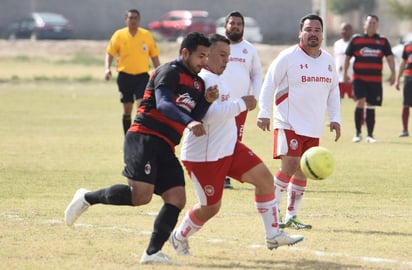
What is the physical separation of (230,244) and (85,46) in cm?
5114

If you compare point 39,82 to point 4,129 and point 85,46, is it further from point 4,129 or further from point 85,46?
point 85,46

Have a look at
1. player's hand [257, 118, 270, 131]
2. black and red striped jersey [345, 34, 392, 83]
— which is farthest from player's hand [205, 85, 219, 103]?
black and red striped jersey [345, 34, 392, 83]

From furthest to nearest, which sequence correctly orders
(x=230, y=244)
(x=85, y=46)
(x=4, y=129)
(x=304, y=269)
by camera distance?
(x=85, y=46) → (x=4, y=129) → (x=230, y=244) → (x=304, y=269)

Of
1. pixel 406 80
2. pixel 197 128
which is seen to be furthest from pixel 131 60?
pixel 197 128

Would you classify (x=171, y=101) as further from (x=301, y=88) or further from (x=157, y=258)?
(x=301, y=88)

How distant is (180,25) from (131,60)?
48.5m

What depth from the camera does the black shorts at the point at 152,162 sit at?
8.94 m

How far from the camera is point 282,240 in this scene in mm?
9359

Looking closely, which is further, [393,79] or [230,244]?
[393,79]

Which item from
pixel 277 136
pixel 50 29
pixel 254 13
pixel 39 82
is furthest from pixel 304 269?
pixel 254 13

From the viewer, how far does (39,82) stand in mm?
39844

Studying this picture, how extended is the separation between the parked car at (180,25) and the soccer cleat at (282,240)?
2254 inches

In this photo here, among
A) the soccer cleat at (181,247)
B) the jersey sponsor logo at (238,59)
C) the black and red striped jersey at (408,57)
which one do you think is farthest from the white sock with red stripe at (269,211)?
the black and red striped jersey at (408,57)

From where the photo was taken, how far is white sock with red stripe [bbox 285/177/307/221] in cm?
1117
